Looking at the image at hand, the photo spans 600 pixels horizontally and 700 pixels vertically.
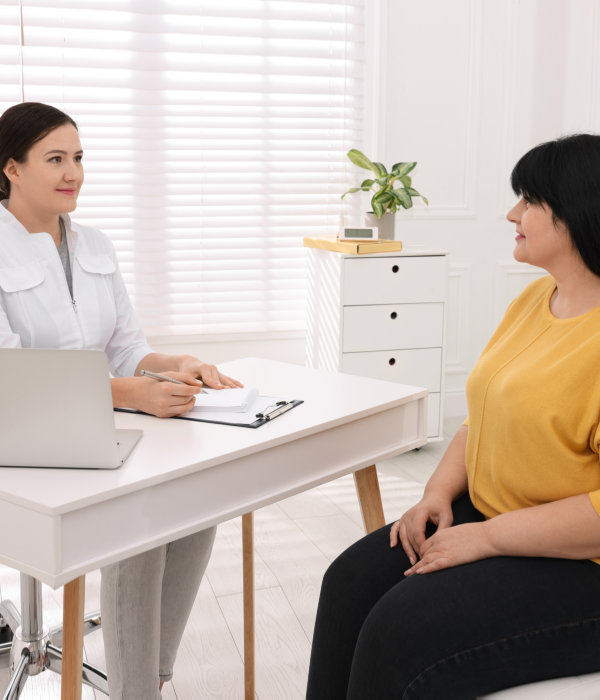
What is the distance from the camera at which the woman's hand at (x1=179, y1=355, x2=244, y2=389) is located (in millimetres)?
1673

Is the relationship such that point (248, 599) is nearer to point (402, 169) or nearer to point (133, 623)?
point (133, 623)

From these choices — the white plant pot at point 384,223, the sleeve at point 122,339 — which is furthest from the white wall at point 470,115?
the sleeve at point 122,339

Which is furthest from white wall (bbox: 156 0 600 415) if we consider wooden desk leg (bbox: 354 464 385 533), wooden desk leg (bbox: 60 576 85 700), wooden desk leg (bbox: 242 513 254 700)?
wooden desk leg (bbox: 60 576 85 700)

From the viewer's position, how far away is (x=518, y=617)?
109 centimetres

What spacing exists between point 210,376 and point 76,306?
1.19ft

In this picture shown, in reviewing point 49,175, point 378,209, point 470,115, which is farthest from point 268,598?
point 470,115

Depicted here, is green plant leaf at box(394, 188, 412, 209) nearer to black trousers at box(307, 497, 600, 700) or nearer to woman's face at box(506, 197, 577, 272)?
woman's face at box(506, 197, 577, 272)

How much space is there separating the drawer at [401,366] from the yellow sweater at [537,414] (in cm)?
200

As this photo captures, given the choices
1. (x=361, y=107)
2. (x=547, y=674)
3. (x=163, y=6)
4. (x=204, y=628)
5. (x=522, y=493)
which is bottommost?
(x=204, y=628)

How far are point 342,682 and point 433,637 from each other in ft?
0.95

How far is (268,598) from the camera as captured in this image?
91.4 inches

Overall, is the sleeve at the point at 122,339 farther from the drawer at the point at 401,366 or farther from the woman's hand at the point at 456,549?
the drawer at the point at 401,366

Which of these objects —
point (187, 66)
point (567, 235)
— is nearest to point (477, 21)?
point (187, 66)

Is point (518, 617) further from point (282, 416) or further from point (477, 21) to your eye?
point (477, 21)
